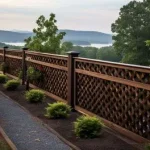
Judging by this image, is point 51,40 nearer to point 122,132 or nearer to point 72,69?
point 72,69

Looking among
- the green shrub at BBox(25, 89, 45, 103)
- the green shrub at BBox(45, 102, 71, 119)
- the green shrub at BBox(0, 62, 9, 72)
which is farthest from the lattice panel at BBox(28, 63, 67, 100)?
the green shrub at BBox(0, 62, 9, 72)

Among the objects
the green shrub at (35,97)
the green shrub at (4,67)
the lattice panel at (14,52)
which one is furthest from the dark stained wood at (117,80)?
the green shrub at (4,67)

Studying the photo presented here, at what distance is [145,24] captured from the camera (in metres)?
46.0

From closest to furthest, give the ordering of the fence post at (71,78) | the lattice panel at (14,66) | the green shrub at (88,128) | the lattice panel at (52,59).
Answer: the green shrub at (88,128) → the fence post at (71,78) → the lattice panel at (52,59) → the lattice panel at (14,66)

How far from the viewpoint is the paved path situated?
18.3 feet

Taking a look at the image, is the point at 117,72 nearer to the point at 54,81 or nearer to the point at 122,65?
the point at 122,65

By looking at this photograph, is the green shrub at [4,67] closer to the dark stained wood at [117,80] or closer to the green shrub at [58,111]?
the dark stained wood at [117,80]

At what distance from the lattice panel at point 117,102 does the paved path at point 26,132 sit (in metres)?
1.24

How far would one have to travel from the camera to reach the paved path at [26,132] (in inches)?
220

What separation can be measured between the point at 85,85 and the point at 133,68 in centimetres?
222

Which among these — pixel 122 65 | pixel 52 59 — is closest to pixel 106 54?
pixel 52 59

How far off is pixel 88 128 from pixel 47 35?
22480mm

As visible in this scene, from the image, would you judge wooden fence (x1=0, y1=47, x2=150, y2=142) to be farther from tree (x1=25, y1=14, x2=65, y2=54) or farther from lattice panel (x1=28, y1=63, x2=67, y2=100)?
tree (x1=25, y1=14, x2=65, y2=54)

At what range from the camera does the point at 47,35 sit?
2822cm
